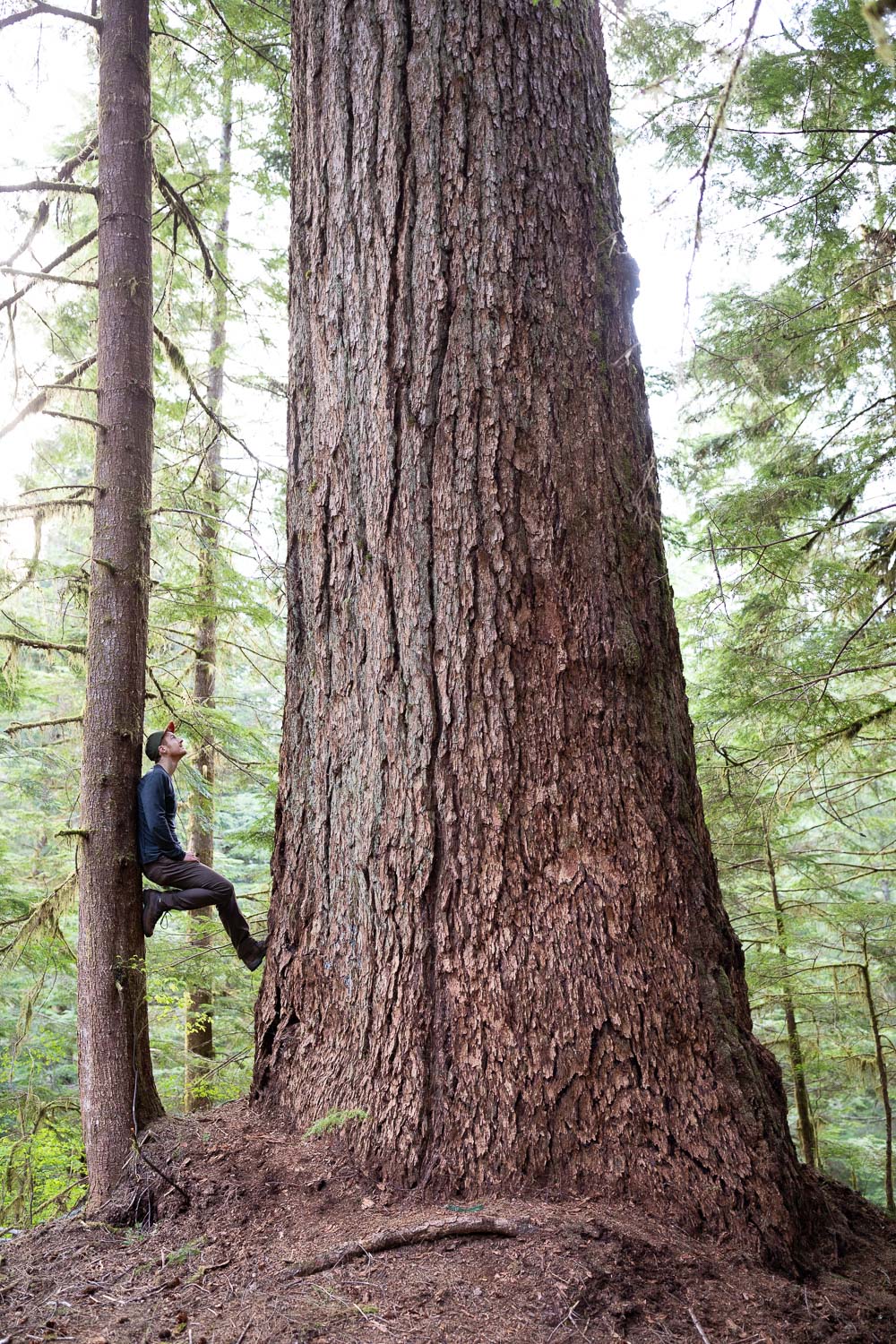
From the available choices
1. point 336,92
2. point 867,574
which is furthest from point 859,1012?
point 336,92

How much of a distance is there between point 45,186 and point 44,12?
1.03 meters

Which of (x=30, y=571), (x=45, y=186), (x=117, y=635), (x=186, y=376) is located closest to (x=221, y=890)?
(x=117, y=635)

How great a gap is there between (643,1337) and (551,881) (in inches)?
44.4

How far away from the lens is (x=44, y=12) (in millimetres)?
5066

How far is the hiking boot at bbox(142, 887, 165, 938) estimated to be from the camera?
4512 mm

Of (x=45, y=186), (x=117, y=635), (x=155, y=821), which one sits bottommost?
(x=155, y=821)

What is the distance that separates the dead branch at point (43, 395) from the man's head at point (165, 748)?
7.10 ft

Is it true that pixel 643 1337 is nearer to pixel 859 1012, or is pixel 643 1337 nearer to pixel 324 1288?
pixel 324 1288

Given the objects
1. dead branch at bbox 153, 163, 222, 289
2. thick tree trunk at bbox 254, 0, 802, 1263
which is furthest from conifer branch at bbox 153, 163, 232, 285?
thick tree trunk at bbox 254, 0, 802, 1263

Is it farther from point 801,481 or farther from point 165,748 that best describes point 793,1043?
point 165,748

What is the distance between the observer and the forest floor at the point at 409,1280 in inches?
82.4

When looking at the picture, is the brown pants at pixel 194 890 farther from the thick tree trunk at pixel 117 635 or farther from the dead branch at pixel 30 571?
the dead branch at pixel 30 571

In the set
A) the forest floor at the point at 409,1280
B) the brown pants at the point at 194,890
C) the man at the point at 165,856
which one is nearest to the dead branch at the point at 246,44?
the man at the point at 165,856

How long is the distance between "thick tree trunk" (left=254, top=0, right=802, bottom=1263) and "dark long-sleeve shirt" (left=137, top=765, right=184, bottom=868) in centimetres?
142
